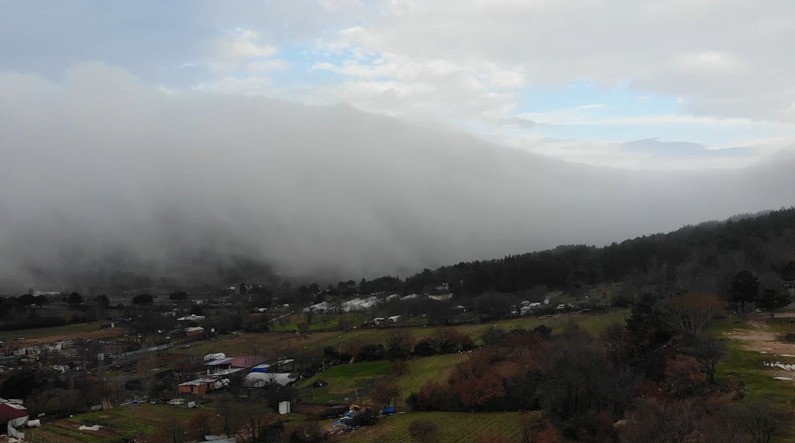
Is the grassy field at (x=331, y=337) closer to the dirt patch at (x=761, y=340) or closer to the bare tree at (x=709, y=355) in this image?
the dirt patch at (x=761, y=340)

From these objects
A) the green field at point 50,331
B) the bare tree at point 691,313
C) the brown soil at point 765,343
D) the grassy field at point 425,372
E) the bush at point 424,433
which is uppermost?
the bare tree at point 691,313

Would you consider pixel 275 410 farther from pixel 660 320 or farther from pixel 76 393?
pixel 660 320


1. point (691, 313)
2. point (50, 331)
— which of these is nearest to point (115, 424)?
point (691, 313)

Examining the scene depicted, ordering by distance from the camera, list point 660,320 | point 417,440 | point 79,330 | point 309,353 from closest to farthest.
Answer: point 417,440 → point 660,320 → point 309,353 → point 79,330

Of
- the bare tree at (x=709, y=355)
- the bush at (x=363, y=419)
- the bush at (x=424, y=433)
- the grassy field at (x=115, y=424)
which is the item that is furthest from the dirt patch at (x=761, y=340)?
the grassy field at (x=115, y=424)

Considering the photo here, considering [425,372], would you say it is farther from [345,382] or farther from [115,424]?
[115,424]

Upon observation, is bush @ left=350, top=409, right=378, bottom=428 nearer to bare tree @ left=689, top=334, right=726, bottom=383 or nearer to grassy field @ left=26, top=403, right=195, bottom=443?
grassy field @ left=26, top=403, right=195, bottom=443

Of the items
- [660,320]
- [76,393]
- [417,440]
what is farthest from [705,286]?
[76,393]

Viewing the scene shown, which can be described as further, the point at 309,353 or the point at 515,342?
the point at 309,353

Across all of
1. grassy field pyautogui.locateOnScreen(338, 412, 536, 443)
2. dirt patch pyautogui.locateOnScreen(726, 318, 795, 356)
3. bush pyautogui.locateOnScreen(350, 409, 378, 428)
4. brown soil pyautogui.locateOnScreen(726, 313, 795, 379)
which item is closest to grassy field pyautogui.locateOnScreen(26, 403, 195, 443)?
bush pyautogui.locateOnScreen(350, 409, 378, 428)
